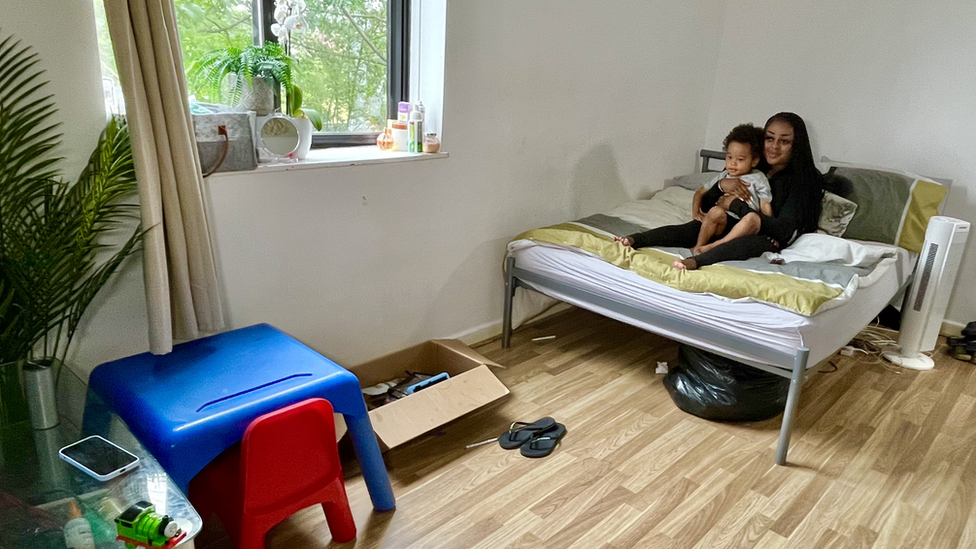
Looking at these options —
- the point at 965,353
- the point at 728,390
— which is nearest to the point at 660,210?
the point at 728,390

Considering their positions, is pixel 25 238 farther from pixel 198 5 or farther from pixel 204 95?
pixel 198 5

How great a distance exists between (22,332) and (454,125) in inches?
63.3

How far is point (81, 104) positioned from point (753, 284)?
2034 millimetres

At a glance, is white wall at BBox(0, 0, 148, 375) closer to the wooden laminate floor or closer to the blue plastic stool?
the blue plastic stool

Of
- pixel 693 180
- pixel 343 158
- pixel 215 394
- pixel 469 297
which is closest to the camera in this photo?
pixel 215 394

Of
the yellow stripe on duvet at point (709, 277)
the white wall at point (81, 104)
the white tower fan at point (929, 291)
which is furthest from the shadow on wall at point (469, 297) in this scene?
the white tower fan at point (929, 291)

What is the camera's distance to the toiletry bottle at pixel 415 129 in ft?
8.33

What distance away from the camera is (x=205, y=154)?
1916mm

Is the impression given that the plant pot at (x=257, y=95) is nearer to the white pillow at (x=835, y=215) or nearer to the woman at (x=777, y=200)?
the woman at (x=777, y=200)

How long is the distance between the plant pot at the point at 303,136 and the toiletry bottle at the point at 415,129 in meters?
0.40

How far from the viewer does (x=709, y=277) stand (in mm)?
2318

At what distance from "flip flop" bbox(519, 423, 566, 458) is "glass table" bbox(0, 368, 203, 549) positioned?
118 centimetres

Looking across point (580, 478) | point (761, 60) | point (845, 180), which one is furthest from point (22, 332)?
point (761, 60)

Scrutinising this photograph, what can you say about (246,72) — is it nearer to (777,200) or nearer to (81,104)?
(81,104)
